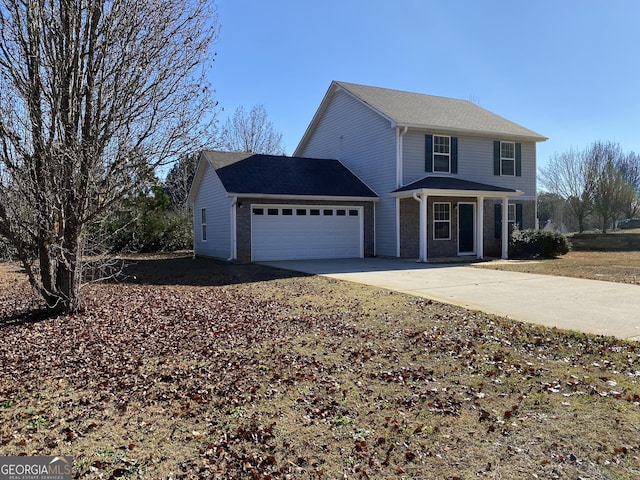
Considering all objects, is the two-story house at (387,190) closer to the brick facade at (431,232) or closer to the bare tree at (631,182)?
the brick facade at (431,232)

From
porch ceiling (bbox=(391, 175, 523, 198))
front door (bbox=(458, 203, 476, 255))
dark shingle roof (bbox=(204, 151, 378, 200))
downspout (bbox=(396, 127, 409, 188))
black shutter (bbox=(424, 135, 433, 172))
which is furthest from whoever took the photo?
front door (bbox=(458, 203, 476, 255))

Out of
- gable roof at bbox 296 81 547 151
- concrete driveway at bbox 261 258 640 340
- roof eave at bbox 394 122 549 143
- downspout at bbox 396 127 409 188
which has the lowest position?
concrete driveway at bbox 261 258 640 340

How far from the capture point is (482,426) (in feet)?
12.2

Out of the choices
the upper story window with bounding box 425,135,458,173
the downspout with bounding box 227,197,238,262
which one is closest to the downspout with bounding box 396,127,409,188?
the upper story window with bounding box 425,135,458,173

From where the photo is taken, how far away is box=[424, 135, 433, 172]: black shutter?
18.9 m

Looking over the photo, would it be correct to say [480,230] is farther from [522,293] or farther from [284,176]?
[522,293]

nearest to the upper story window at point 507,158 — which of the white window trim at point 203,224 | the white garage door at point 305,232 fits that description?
the white garage door at point 305,232

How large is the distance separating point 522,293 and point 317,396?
6842 millimetres

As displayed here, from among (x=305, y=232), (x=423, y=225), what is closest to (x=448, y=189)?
(x=423, y=225)

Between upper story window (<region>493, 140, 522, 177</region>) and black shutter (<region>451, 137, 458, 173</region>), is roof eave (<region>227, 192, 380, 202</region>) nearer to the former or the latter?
black shutter (<region>451, 137, 458, 173</region>)

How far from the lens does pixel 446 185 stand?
18.0m

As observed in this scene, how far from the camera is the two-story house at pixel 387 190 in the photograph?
706 inches

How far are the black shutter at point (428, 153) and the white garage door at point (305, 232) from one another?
331cm

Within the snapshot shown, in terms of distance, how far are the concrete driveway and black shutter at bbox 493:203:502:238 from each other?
18.6 ft
